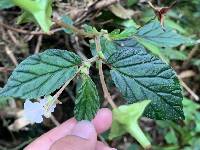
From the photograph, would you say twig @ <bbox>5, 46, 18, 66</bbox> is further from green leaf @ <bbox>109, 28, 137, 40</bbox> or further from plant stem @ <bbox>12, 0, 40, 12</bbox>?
plant stem @ <bbox>12, 0, 40, 12</bbox>

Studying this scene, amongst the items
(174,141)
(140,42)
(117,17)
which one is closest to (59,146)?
(140,42)

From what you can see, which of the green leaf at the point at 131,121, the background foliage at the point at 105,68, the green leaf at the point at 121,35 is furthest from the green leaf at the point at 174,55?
the green leaf at the point at 131,121

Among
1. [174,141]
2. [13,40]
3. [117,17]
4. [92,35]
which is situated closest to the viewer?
[92,35]

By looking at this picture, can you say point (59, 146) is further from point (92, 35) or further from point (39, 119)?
point (92, 35)

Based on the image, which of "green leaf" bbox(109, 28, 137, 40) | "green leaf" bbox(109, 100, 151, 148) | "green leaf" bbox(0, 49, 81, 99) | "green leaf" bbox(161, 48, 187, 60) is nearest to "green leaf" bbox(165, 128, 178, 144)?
"green leaf" bbox(161, 48, 187, 60)

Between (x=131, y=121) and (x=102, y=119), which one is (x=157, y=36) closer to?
(x=102, y=119)
